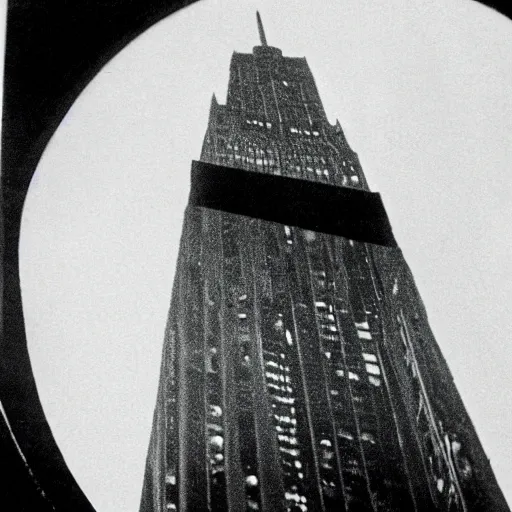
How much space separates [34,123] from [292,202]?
928mm

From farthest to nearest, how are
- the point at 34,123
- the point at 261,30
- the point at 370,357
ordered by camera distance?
1. the point at 370,357
2. the point at 261,30
3. the point at 34,123

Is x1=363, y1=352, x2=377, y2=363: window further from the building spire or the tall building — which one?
the building spire

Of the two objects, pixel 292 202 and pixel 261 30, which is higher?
pixel 261 30

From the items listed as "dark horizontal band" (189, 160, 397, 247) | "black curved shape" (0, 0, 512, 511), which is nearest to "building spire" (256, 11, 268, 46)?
"black curved shape" (0, 0, 512, 511)

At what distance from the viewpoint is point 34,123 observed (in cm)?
143

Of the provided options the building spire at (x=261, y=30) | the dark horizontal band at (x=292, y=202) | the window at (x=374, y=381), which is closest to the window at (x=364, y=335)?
the window at (x=374, y=381)

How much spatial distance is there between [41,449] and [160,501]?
0.39m

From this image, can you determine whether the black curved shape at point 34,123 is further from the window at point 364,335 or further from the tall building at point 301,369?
the window at point 364,335

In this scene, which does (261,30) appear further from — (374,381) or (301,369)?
(374,381)

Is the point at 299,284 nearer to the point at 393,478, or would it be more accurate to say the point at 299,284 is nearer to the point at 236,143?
the point at 236,143

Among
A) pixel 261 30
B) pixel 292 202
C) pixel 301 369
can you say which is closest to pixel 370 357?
pixel 301 369

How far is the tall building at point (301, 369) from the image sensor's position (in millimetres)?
1466

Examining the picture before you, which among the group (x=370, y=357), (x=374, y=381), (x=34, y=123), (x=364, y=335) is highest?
(x=34, y=123)

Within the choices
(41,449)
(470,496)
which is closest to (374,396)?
(470,496)
